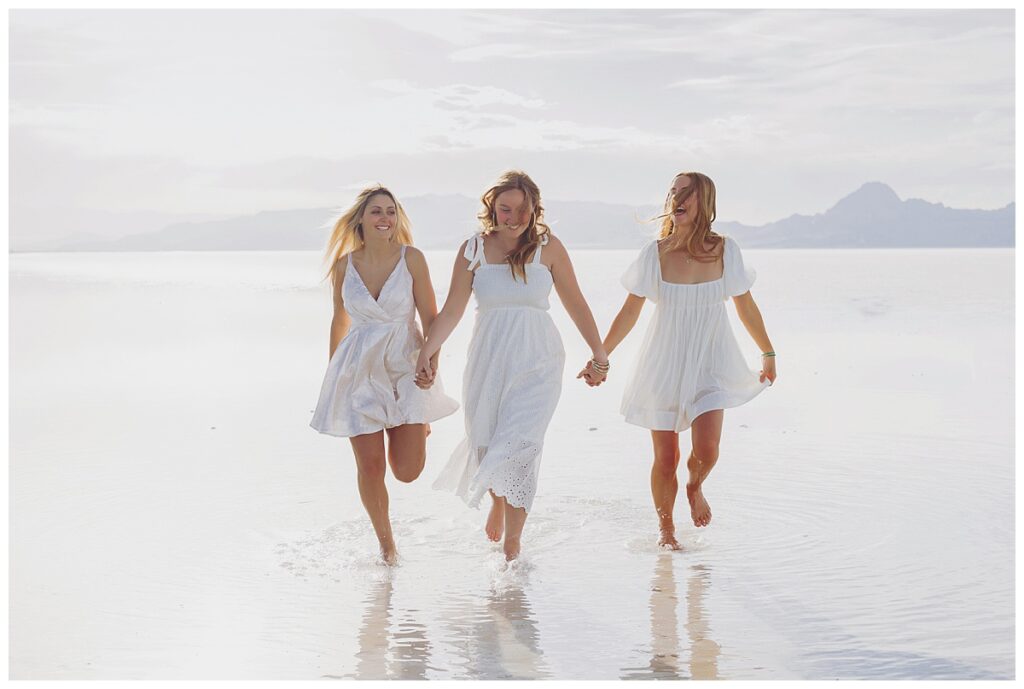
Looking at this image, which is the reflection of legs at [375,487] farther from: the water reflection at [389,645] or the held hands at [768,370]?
the held hands at [768,370]

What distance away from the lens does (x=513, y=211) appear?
18.2 ft

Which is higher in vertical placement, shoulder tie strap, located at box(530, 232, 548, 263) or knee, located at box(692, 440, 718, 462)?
shoulder tie strap, located at box(530, 232, 548, 263)

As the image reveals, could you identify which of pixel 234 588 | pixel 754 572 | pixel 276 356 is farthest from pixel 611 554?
pixel 276 356

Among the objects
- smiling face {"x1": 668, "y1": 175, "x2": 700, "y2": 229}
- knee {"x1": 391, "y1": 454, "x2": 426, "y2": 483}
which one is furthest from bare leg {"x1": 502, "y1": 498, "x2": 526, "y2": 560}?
smiling face {"x1": 668, "y1": 175, "x2": 700, "y2": 229}

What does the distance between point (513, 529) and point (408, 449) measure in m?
0.59

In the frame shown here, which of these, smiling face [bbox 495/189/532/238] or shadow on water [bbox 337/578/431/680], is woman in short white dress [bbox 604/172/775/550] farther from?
shadow on water [bbox 337/578/431/680]

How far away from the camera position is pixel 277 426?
8.86 m

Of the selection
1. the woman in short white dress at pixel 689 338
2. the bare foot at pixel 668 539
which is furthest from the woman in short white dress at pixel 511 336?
the bare foot at pixel 668 539

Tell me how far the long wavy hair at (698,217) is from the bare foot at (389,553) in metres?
1.84

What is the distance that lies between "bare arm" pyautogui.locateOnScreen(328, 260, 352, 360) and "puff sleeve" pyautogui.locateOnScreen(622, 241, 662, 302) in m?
1.28

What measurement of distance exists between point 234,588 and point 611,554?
1.67m

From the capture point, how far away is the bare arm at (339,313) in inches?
224

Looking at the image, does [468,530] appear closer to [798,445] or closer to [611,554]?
[611,554]

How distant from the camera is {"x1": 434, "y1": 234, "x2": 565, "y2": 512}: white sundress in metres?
5.57
